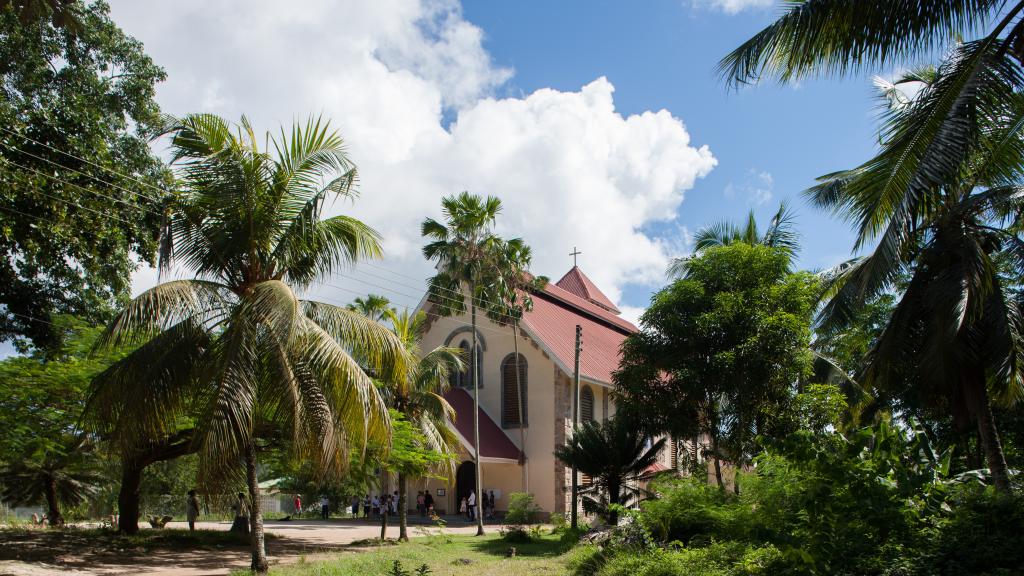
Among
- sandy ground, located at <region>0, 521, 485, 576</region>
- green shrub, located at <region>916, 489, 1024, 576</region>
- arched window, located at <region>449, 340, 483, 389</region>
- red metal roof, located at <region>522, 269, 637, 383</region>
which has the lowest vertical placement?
sandy ground, located at <region>0, 521, 485, 576</region>

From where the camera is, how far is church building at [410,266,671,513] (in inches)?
1223

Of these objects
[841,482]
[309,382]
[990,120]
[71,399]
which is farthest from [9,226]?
A: [990,120]

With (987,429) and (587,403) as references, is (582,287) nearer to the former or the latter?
(587,403)

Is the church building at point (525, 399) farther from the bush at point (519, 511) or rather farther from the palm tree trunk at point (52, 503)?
the palm tree trunk at point (52, 503)

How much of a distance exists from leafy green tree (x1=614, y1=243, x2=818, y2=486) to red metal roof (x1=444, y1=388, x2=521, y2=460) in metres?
10.3

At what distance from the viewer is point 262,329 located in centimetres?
1201

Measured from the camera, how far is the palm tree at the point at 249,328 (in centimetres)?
1125

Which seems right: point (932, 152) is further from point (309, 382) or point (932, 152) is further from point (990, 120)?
point (309, 382)

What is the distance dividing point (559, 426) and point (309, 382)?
20.5 m

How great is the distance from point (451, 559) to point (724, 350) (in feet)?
28.8

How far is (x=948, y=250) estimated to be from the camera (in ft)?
46.2

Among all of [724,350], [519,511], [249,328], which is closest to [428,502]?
[519,511]

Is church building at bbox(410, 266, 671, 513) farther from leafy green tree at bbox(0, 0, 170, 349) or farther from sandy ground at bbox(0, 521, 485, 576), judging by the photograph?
leafy green tree at bbox(0, 0, 170, 349)

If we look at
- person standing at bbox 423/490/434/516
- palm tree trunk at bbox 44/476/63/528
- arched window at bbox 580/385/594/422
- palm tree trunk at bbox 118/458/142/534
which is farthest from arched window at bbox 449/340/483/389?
palm tree trunk at bbox 118/458/142/534
